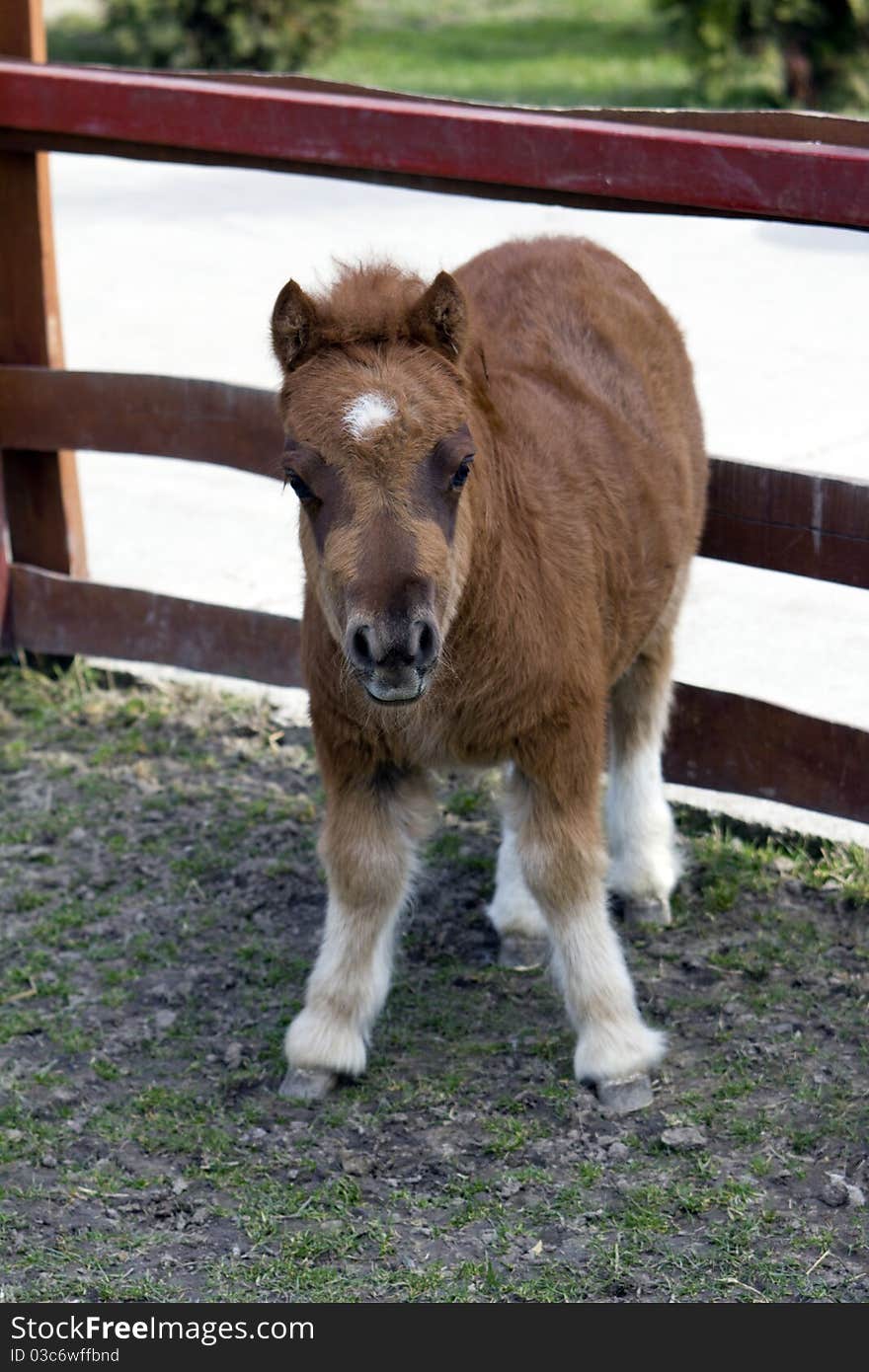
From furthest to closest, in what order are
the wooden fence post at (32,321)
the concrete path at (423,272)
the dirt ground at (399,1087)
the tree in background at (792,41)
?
the tree in background at (792,41) < the concrete path at (423,272) < the wooden fence post at (32,321) < the dirt ground at (399,1087)

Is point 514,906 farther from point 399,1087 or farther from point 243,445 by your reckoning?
point 243,445

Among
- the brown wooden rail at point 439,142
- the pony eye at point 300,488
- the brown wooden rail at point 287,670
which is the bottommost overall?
the brown wooden rail at point 287,670

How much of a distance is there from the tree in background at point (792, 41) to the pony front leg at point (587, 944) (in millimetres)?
12325

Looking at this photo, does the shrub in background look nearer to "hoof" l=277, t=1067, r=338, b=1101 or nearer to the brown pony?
the brown pony

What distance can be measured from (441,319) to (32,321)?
2.89 metres

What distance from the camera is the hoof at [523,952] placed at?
14.9ft

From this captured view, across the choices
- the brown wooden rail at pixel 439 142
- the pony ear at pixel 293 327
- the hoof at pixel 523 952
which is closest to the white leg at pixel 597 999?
the hoof at pixel 523 952

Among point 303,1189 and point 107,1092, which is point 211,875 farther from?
point 303,1189

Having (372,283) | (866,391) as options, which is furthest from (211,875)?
(866,391)

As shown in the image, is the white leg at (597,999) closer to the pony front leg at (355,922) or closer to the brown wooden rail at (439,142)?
the pony front leg at (355,922)

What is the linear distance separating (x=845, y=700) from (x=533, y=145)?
6.99ft

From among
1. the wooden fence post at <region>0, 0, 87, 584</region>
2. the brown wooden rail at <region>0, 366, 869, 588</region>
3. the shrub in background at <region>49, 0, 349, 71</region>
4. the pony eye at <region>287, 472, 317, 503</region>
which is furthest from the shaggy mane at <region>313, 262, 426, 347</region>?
the shrub in background at <region>49, 0, 349, 71</region>

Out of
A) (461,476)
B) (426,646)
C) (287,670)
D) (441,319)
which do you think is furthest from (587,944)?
(287,670)

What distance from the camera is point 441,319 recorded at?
11.0 ft
